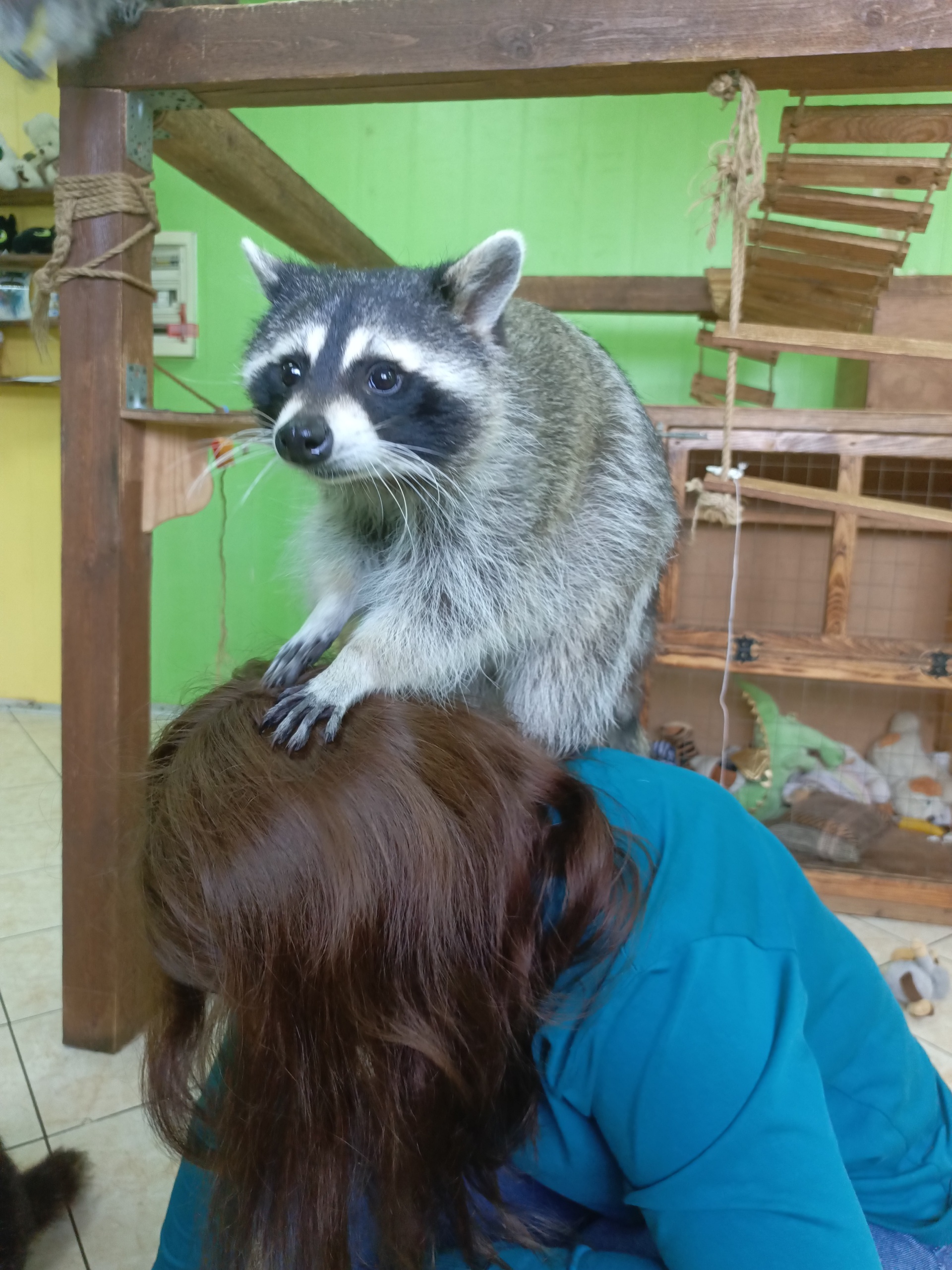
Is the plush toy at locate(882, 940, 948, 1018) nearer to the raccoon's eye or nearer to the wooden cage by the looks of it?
the wooden cage

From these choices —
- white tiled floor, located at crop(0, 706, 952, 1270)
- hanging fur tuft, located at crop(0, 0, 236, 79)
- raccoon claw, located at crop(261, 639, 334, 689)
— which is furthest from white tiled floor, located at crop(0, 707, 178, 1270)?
hanging fur tuft, located at crop(0, 0, 236, 79)

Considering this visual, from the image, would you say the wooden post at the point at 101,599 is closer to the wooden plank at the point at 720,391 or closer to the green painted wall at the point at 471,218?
the green painted wall at the point at 471,218

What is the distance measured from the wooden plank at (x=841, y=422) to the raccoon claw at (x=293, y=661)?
3.79 feet

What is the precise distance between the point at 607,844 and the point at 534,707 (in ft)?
1.73

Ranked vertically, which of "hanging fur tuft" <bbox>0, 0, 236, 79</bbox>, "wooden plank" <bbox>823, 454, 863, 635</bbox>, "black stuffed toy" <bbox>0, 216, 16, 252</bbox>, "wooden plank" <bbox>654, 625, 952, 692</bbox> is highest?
"black stuffed toy" <bbox>0, 216, 16, 252</bbox>

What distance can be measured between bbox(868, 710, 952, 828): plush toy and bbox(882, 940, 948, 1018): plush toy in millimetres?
642

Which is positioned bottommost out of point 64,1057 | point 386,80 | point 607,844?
point 64,1057

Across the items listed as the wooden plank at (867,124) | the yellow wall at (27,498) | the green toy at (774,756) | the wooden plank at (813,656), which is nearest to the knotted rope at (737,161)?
the wooden plank at (867,124)

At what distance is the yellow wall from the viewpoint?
3.47 meters

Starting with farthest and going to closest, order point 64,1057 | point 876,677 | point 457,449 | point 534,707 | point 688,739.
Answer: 1. point 688,739
2. point 876,677
3. point 64,1057
4. point 534,707
5. point 457,449

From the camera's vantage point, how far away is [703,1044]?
2.08ft

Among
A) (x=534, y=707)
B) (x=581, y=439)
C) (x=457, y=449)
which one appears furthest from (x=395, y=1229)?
(x=581, y=439)

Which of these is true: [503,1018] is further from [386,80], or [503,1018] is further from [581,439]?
[386,80]

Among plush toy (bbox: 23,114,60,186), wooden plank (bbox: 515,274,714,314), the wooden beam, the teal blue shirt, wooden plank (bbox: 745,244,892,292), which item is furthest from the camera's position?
plush toy (bbox: 23,114,60,186)
